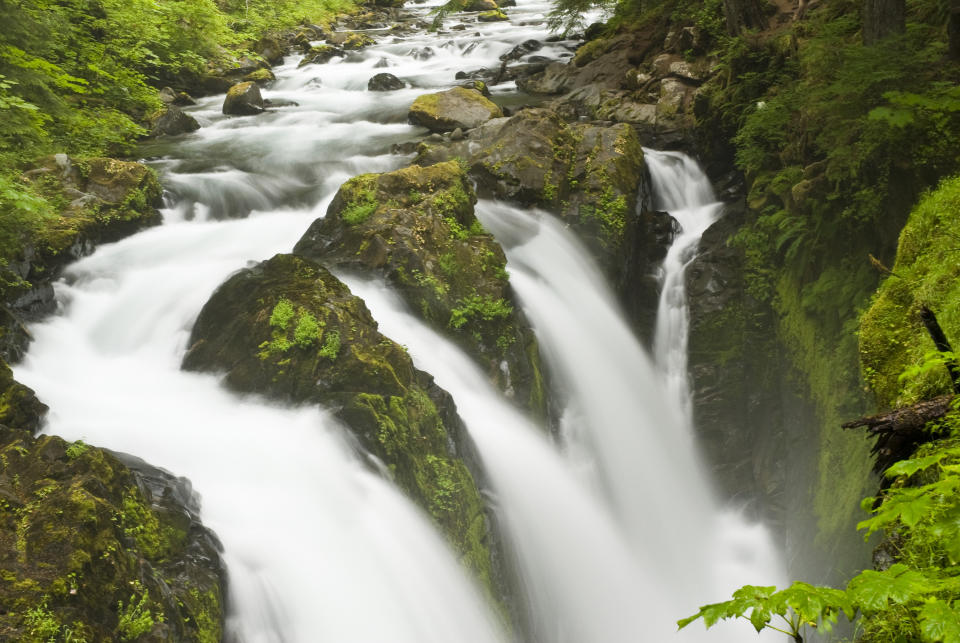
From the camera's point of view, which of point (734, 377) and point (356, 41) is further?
point (356, 41)

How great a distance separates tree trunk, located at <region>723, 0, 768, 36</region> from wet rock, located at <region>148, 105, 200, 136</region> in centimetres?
1167

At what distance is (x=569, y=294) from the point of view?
9.52m

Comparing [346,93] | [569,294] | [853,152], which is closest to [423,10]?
[346,93]

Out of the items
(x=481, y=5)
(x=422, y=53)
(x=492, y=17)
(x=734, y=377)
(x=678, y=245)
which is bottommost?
A: (x=734, y=377)

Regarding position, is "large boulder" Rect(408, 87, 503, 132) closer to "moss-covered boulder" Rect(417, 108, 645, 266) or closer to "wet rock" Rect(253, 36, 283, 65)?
"moss-covered boulder" Rect(417, 108, 645, 266)

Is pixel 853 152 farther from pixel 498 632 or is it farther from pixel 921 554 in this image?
pixel 498 632

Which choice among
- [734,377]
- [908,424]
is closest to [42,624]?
[908,424]

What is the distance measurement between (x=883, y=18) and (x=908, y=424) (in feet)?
21.5

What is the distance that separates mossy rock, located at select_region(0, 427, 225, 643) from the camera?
10.2 feet

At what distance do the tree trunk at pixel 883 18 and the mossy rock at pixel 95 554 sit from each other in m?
8.60

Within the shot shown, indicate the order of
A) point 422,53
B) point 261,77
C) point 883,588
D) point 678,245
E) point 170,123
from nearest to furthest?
point 883,588
point 678,245
point 170,123
point 261,77
point 422,53

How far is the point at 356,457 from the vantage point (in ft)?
18.0

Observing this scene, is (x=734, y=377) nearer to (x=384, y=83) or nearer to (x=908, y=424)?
(x=908, y=424)

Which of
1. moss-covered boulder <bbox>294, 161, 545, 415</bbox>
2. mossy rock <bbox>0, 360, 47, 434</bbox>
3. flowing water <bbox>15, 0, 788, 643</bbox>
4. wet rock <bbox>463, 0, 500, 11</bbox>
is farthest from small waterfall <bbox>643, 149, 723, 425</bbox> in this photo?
wet rock <bbox>463, 0, 500, 11</bbox>
